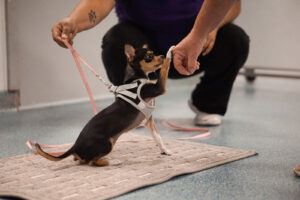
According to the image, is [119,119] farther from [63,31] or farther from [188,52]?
[63,31]

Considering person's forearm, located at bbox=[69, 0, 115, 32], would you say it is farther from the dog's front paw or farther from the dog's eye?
the dog's front paw

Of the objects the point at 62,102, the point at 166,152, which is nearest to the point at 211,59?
the point at 166,152

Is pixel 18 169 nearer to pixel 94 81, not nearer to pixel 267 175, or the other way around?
pixel 267 175

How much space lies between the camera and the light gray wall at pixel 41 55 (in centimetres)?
252

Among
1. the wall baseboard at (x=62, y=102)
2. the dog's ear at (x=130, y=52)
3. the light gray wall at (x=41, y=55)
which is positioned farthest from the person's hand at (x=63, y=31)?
the wall baseboard at (x=62, y=102)

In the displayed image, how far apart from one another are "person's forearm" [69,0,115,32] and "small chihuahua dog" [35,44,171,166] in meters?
0.36

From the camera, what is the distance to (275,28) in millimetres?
3787

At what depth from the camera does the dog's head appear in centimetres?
143

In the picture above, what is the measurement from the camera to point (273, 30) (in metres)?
3.80

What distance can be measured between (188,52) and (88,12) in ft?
2.23

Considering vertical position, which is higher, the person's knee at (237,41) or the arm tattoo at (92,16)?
the arm tattoo at (92,16)

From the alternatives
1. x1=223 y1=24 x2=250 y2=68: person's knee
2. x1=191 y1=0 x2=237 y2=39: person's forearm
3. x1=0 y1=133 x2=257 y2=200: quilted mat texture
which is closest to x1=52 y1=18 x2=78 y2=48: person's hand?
x1=0 y1=133 x2=257 y2=200: quilted mat texture

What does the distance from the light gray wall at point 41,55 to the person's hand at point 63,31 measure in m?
1.00

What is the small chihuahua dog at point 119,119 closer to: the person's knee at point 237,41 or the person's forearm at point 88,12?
the person's forearm at point 88,12
